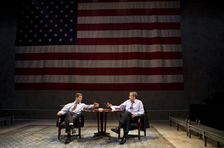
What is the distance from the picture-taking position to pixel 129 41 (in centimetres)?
769

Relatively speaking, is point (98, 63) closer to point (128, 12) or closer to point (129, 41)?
point (129, 41)

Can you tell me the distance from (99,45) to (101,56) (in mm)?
484

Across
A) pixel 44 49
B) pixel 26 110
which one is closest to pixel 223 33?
pixel 44 49

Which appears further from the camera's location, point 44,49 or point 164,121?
point 44,49

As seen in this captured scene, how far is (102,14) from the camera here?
7910 mm

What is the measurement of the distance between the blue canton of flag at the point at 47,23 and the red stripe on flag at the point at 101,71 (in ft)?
3.85

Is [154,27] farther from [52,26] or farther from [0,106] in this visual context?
[0,106]

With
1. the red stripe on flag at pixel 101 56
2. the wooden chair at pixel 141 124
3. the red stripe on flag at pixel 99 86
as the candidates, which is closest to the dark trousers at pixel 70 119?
the wooden chair at pixel 141 124

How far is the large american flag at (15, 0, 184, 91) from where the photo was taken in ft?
24.6

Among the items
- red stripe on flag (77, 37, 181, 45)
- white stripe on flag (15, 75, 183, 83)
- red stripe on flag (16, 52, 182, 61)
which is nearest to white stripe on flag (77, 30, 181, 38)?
red stripe on flag (77, 37, 181, 45)

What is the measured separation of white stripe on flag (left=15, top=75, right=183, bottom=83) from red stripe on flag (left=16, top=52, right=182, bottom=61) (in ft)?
2.59

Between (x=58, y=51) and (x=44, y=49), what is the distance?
0.62 metres

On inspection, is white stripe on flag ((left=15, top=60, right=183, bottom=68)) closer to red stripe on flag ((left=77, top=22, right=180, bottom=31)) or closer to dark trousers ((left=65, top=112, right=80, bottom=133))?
red stripe on flag ((left=77, top=22, right=180, bottom=31))

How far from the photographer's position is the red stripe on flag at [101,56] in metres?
7.52
